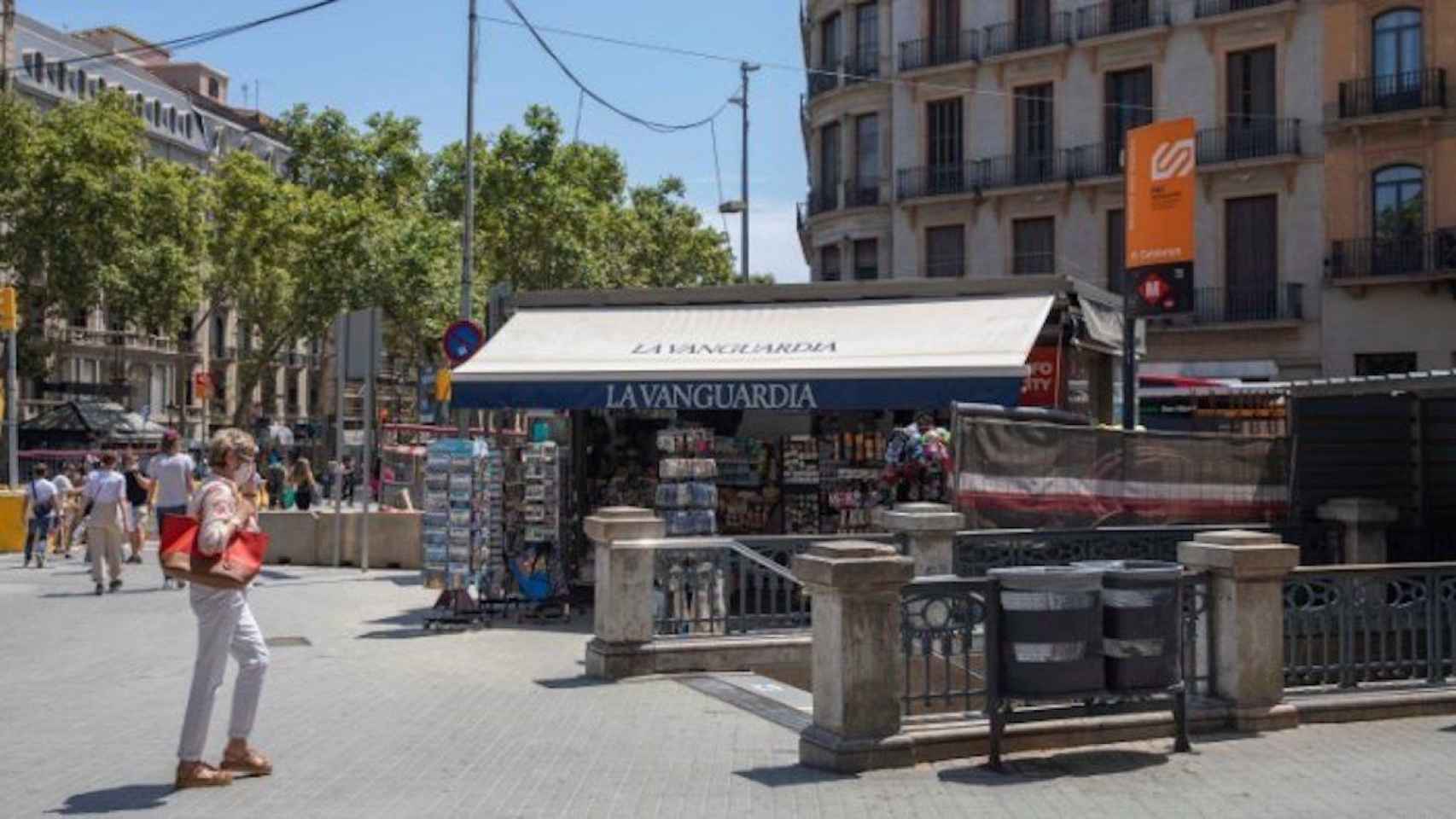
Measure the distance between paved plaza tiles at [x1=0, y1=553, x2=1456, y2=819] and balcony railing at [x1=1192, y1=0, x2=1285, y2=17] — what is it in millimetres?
32040

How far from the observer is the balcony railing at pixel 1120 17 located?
1604 inches

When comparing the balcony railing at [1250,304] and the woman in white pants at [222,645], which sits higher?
the balcony railing at [1250,304]

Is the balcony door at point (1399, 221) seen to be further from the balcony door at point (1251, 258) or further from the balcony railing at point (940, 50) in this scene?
the balcony railing at point (940, 50)

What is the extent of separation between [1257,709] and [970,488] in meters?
3.93

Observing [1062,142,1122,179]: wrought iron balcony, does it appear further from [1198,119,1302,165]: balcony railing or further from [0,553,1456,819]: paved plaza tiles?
[0,553,1456,819]: paved plaza tiles

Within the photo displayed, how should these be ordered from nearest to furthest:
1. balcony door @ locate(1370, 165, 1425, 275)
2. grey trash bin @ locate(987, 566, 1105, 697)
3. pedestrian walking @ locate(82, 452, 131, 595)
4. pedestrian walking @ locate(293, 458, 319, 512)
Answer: grey trash bin @ locate(987, 566, 1105, 697) < pedestrian walking @ locate(82, 452, 131, 595) < pedestrian walking @ locate(293, 458, 319, 512) < balcony door @ locate(1370, 165, 1425, 275)

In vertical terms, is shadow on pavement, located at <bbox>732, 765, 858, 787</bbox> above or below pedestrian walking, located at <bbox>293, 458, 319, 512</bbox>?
below

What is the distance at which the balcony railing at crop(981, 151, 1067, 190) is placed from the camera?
42562 mm

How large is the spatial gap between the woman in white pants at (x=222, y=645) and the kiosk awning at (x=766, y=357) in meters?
6.91

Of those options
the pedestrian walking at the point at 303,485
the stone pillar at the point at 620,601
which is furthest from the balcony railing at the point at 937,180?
the stone pillar at the point at 620,601

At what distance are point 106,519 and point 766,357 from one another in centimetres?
816

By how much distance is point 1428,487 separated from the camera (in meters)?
16.0

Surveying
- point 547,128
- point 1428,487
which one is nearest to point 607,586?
point 1428,487

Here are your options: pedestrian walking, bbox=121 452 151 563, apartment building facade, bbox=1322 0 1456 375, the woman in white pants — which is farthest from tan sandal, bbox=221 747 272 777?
apartment building facade, bbox=1322 0 1456 375
